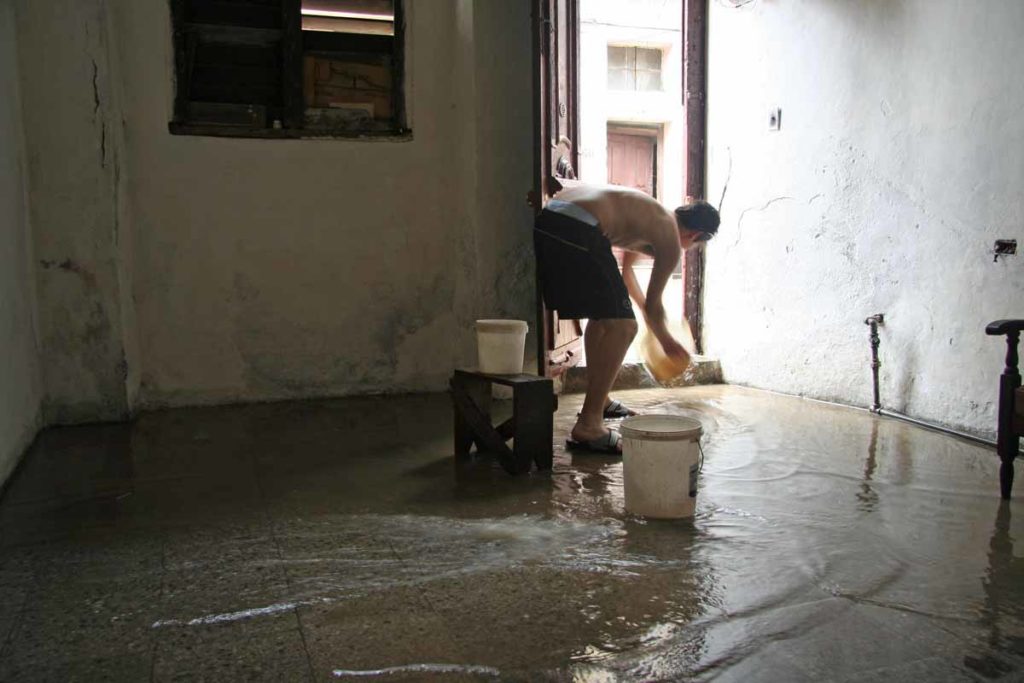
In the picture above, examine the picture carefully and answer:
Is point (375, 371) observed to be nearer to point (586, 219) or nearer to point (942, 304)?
point (586, 219)

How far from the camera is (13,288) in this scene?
3.47 m

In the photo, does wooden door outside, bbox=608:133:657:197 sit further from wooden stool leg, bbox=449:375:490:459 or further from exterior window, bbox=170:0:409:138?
wooden stool leg, bbox=449:375:490:459

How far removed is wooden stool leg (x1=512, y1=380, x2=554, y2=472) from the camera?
3145 mm

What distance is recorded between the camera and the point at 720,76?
5.41 m

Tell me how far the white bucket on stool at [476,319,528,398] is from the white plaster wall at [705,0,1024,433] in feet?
6.94

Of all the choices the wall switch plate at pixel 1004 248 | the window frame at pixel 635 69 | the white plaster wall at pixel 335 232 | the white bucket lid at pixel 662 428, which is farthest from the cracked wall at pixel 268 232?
the window frame at pixel 635 69

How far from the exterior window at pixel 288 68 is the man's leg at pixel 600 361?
7.04 feet

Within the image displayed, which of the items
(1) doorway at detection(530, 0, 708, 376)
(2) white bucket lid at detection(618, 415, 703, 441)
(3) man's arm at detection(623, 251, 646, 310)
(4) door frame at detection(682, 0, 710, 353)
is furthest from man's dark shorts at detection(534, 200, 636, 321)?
(1) doorway at detection(530, 0, 708, 376)

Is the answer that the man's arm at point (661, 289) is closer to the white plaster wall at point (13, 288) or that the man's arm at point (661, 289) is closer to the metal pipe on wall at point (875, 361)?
the metal pipe on wall at point (875, 361)

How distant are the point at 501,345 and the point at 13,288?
2106 mm

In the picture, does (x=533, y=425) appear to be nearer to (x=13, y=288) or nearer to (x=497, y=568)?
(x=497, y=568)

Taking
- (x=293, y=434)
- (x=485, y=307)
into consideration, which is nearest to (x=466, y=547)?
(x=293, y=434)

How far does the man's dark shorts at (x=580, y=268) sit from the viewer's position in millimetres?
3422

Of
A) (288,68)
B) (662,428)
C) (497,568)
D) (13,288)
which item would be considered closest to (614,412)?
(662,428)
